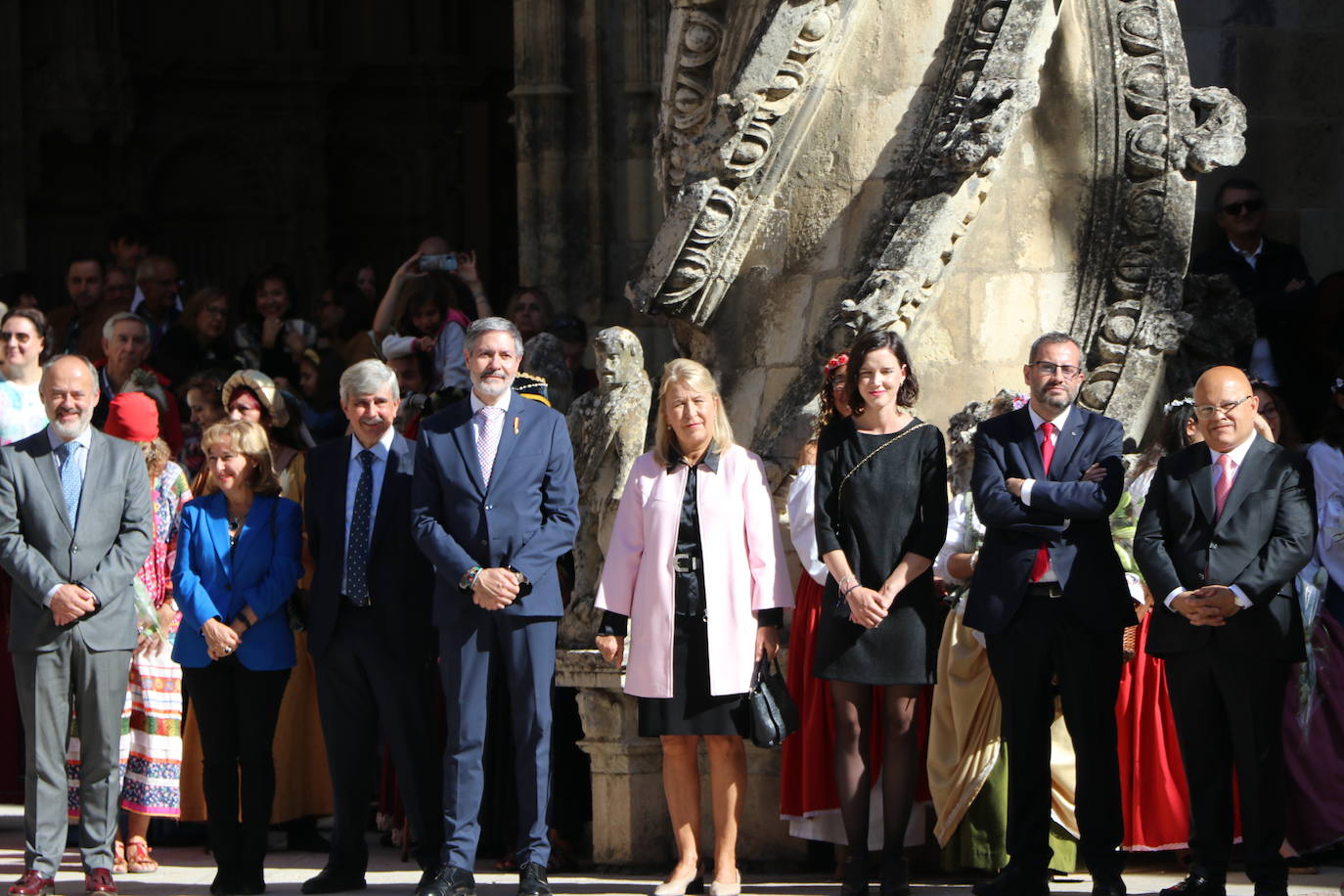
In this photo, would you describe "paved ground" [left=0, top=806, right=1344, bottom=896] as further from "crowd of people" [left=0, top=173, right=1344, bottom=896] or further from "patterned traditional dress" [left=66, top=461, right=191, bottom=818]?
"patterned traditional dress" [left=66, top=461, right=191, bottom=818]

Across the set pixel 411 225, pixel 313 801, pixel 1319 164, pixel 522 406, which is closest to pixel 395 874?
pixel 313 801

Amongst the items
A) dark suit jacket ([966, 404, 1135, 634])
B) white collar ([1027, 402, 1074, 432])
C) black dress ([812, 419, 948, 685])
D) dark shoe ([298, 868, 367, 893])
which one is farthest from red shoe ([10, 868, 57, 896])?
white collar ([1027, 402, 1074, 432])

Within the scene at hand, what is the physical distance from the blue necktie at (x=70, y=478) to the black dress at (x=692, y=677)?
2.12 meters

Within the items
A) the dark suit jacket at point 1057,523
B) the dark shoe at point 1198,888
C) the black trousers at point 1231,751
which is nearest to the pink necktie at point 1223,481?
the dark suit jacket at point 1057,523

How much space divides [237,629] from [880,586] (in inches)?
90.2

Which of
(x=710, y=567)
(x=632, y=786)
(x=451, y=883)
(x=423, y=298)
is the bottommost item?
(x=451, y=883)

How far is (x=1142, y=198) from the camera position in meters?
10.0

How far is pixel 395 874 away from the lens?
9.80m

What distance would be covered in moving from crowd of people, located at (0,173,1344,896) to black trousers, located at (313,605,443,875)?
0.04 feet

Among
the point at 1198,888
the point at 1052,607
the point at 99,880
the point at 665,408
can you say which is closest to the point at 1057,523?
the point at 1052,607

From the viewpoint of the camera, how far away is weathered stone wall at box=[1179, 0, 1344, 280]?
11570 mm

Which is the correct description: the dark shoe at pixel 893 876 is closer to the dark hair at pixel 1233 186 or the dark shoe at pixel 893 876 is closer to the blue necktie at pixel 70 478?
the blue necktie at pixel 70 478

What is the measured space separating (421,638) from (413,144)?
37.0ft

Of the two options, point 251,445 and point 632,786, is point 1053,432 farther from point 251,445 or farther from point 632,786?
point 251,445
